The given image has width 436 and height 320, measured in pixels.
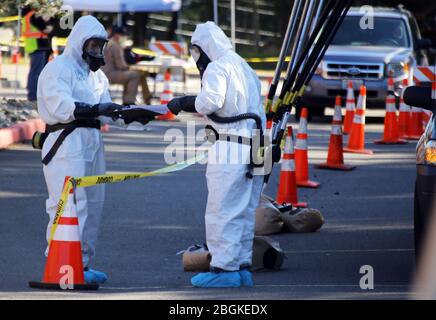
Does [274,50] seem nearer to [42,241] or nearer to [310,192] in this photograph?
[310,192]

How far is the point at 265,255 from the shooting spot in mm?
9727

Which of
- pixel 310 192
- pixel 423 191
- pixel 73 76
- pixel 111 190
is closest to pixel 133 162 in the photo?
pixel 111 190

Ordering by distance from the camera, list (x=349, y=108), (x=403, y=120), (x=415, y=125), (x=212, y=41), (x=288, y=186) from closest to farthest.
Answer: (x=212, y=41), (x=288, y=186), (x=349, y=108), (x=403, y=120), (x=415, y=125)

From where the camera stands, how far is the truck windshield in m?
24.0

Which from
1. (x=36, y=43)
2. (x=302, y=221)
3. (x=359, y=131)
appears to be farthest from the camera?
(x=36, y=43)

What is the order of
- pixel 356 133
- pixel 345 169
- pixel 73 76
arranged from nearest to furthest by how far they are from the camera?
pixel 73 76 → pixel 345 169 → pixel 356 133

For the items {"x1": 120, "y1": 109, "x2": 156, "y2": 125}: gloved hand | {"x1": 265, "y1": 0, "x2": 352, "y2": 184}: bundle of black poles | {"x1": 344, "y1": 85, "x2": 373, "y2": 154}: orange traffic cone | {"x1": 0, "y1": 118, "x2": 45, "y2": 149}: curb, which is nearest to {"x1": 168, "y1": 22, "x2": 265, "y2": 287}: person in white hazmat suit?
{"x1": 120, "y1": 109, "x2": 156, "y2": 125}: gloved hand

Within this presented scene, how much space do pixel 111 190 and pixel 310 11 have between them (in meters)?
3.74

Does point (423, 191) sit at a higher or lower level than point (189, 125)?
higher

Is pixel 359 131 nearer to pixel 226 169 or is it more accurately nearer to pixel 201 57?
pixel 201 57

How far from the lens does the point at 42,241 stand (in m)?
11.1

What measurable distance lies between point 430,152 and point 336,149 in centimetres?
762

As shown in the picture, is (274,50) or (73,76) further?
(274,50)

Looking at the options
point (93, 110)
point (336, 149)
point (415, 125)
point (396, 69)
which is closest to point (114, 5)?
point (396, 69)
